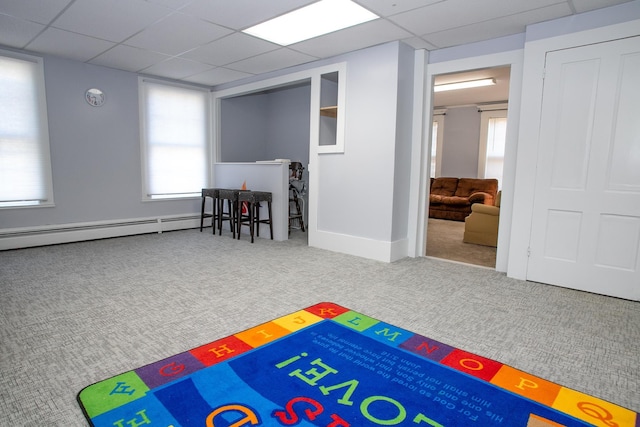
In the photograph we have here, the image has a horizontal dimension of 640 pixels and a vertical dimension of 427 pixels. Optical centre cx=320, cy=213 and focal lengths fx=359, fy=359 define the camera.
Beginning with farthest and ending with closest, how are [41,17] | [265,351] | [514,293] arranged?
[41,17] → [514,293] → [265,351]

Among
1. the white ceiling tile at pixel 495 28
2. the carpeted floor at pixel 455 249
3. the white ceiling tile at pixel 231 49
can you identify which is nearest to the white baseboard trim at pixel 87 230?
the white ceiling tile at pixel 231 49

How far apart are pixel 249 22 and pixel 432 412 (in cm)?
357

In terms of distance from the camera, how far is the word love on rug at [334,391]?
1566mm

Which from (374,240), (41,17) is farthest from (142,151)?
(374,240)

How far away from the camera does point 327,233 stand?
4.87m

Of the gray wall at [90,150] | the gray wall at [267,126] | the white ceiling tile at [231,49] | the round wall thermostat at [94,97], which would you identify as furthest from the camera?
the gray wall at [267,126]

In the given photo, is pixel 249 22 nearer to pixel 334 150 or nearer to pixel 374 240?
pixel 334 150

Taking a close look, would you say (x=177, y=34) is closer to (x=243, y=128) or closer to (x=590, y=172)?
(x=243, y=128)

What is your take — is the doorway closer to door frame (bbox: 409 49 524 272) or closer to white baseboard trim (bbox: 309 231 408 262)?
door frame (bbox: 409 49 524 272)

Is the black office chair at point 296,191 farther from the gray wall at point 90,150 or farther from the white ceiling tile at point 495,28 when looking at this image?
the white ceiling tile at point 495,28

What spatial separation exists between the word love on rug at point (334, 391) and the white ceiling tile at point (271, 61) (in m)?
3.59

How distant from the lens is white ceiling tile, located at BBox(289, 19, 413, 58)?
3596 mm

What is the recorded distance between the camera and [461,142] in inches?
347

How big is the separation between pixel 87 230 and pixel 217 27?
11.4ft
